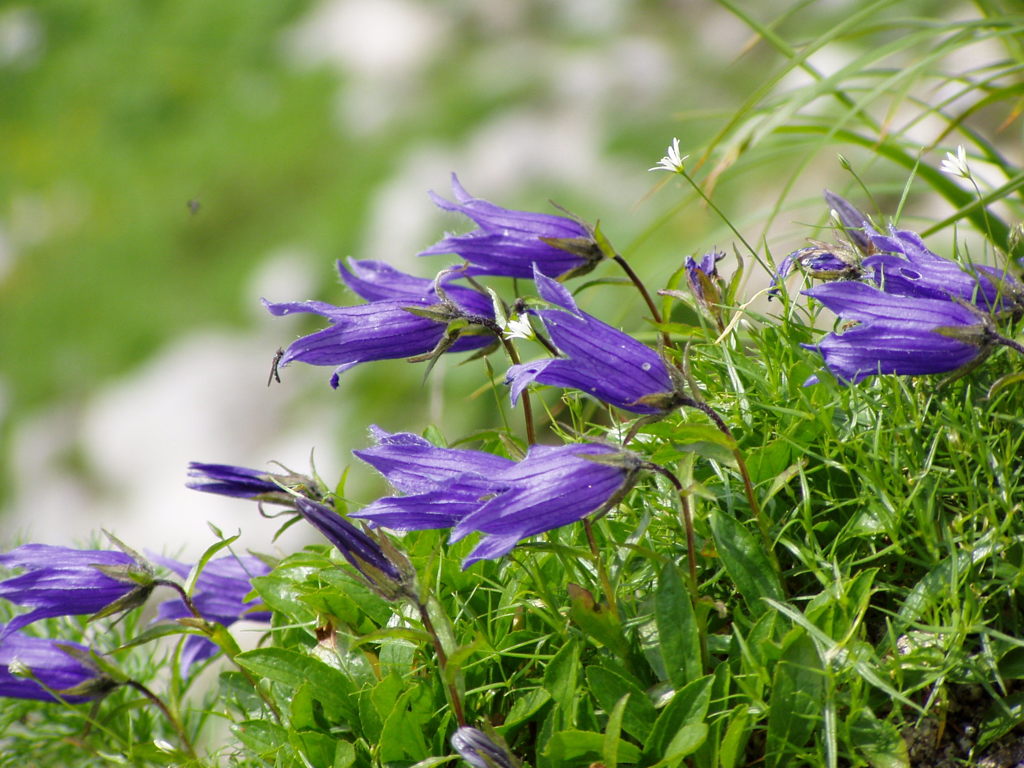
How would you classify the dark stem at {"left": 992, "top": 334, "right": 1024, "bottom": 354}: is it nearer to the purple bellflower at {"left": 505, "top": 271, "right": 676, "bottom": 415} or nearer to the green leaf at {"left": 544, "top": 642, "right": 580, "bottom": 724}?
the purple bellflower at {"left": 505, "top": 271, "right": 676, "bottom": 415}

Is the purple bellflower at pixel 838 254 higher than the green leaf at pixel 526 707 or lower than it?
higher

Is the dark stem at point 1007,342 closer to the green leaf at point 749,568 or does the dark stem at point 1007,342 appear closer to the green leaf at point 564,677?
the green leaf at point 749,568

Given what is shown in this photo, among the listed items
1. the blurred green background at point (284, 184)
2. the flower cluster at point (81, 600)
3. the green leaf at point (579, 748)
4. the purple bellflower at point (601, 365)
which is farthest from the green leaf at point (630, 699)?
the blurred green background at point (284, 184)

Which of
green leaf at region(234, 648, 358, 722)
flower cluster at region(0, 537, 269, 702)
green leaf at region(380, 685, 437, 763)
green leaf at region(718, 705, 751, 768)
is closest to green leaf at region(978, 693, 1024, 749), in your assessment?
green leaf at region(718, 705, 751, 768)

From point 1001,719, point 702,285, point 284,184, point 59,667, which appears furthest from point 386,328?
point 284,184

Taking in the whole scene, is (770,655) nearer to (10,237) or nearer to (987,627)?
(987,627)

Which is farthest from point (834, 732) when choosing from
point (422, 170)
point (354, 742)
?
point (422, 170)
